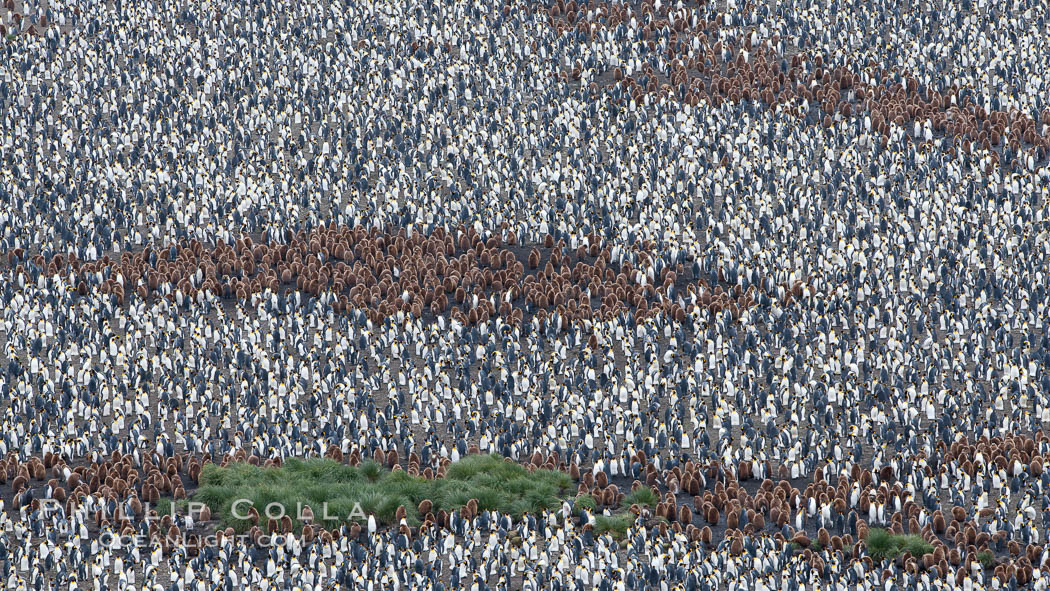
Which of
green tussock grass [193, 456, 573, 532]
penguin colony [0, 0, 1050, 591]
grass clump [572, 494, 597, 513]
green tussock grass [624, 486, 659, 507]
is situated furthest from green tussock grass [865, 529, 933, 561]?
green tussock grass [193, 456, 573, 532]

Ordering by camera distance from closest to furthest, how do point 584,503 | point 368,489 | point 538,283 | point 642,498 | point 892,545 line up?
point 892,545 → point 584,503 → point 642,498 → point 368,489 → point 538,283

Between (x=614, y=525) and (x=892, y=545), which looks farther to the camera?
(x=614, y=525)

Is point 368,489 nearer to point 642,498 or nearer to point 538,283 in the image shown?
point 642,498

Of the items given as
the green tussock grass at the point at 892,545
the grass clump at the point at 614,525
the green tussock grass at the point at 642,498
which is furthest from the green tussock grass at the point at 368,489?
the green tussock grass at the point at 892,545

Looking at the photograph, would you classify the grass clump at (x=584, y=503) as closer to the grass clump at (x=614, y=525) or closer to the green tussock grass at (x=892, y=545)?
the grass clump at (x=614, y=525)

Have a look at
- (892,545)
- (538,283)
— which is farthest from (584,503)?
(538,283)

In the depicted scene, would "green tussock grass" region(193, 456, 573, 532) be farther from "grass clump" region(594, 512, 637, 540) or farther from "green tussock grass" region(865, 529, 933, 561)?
"green tussock grass" region(865, 529, 933, 561)
